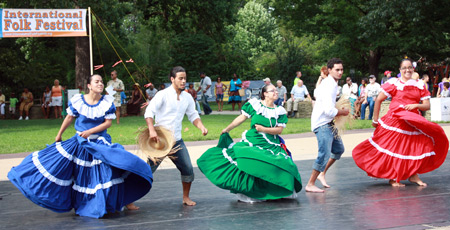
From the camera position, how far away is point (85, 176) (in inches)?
258

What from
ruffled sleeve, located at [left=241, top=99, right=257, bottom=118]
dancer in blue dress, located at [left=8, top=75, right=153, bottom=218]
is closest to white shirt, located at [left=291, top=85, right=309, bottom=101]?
ruffled sleeve, located at [left=241, top=99, right=257, bottom=118]

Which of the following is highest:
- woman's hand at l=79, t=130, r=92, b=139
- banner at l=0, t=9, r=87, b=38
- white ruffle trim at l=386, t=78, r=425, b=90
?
banner at l=0, t=9, r=87, b=38

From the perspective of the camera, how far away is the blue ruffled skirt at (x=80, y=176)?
20.9ft

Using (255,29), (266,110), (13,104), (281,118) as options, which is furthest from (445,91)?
(255,29)

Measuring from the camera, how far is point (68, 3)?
951 inches

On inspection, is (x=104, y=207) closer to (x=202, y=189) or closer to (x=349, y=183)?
(x=202, y=189)

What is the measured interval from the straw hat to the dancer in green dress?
706 mm

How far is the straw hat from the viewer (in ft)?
22.5

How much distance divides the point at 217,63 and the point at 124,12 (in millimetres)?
10703

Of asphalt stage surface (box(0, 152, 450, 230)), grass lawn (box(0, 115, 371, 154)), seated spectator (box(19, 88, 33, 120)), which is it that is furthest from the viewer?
seated spectator (box(19, 88, 33, 120))

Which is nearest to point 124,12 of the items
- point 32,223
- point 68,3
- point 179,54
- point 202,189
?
point 68,3

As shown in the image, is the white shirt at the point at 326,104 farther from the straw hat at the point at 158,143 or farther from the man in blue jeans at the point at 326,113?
the straw hat at the point at 158,143

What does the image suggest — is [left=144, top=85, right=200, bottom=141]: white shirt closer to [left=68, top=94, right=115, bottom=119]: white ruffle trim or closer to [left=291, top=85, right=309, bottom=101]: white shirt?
[left=68, top=94, right=115, bottom=119]: white ruffle trim

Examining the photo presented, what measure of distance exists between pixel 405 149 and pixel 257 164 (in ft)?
8.12
